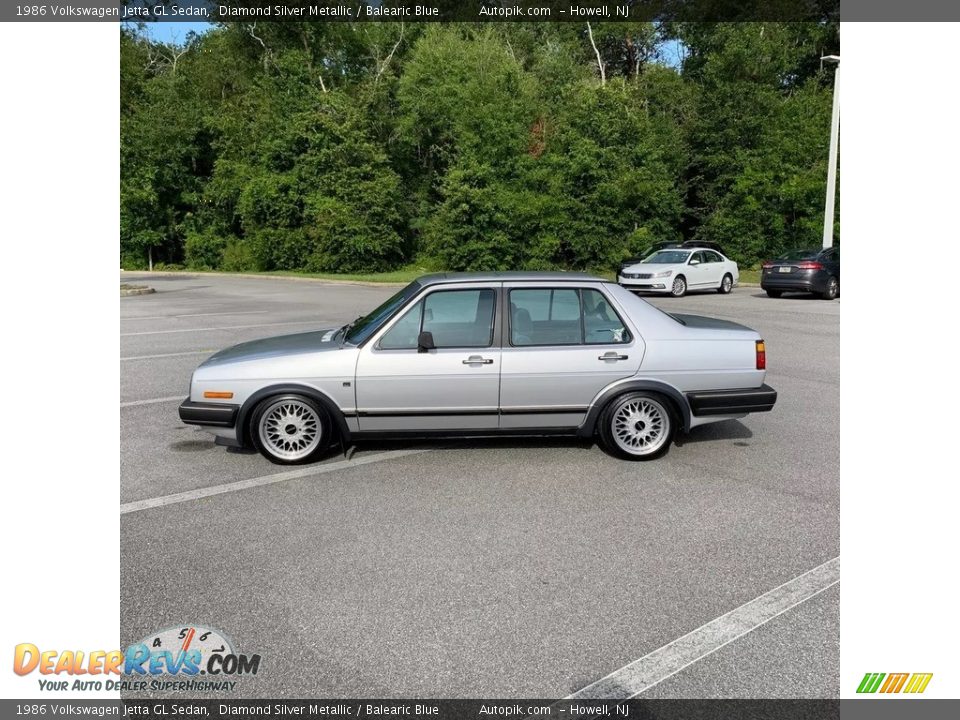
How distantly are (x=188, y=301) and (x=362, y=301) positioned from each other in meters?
5.22

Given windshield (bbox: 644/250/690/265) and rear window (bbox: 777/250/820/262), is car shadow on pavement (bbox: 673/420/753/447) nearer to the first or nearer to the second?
rear window (bbox: 777/250/820/262)

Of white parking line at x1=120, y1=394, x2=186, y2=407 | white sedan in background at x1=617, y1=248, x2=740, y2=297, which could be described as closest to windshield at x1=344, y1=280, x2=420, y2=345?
white parking line at x1=120, y1=394, x2=186, y2=407

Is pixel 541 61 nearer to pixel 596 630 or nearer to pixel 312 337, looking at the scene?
pixel 312 337

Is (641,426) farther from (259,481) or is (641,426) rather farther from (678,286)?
(678,286)

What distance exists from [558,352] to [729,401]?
58.1 inches

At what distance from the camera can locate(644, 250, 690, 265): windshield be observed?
2416 cm

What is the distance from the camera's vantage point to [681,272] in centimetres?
2364

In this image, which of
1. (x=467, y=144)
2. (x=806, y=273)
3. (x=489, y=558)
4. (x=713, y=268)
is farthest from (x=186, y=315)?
(x=467, y=144)

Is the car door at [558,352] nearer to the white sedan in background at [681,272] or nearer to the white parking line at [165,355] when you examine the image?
the white parking line at [165,355]

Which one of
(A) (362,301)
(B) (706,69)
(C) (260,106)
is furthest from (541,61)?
(A) (362,301)

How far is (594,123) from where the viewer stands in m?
35.5

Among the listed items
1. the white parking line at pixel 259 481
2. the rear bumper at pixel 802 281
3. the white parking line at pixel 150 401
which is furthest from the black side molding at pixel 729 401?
the rear bumper at pixel 802 281

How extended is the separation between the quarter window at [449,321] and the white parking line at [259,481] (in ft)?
3.15

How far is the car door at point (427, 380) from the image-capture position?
621cm
